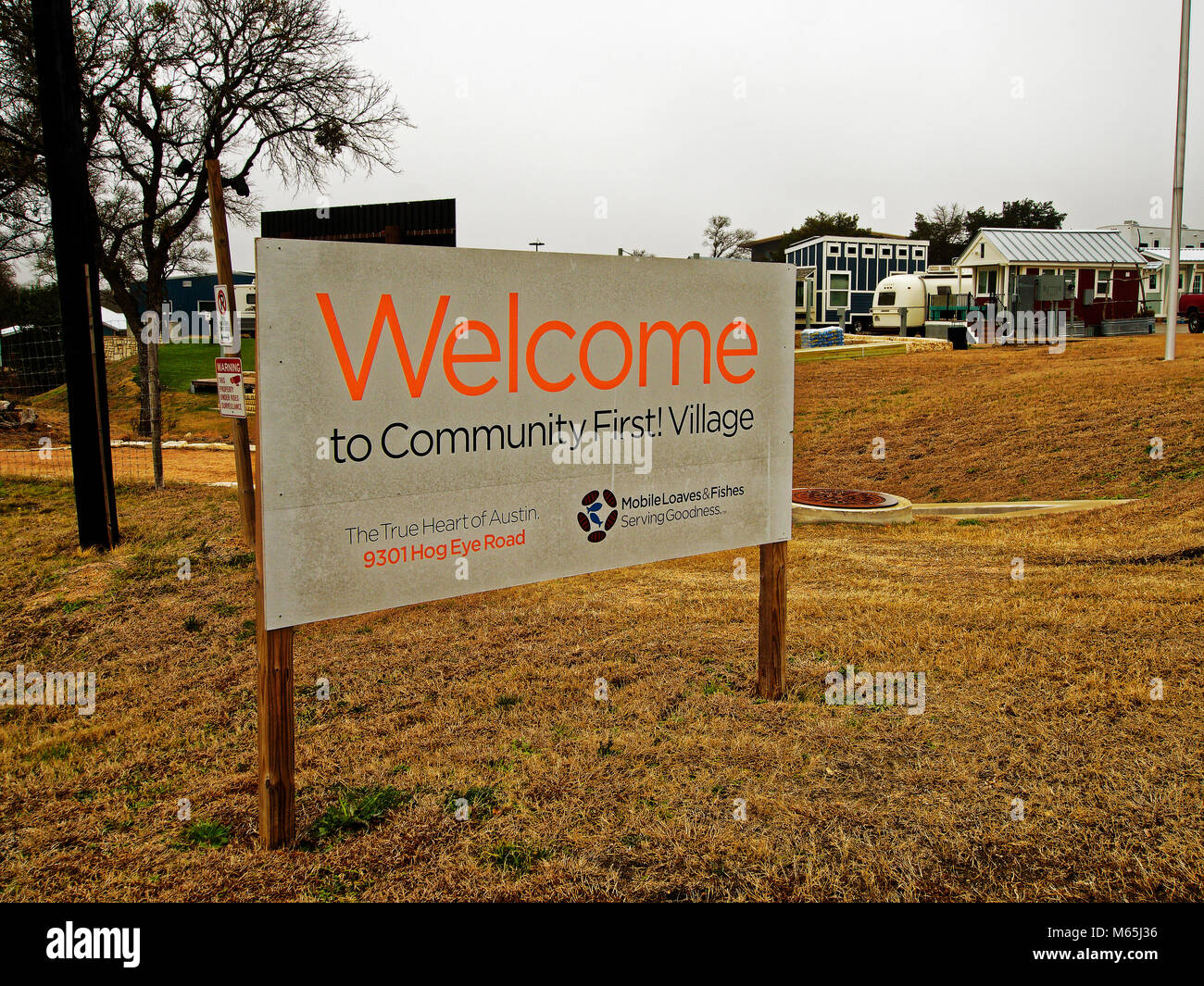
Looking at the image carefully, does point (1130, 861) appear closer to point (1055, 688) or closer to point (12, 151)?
point (1055, 688)

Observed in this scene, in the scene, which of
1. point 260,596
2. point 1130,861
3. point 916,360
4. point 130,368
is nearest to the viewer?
point 1130,861

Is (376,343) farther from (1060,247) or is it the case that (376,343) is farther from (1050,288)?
(1060,247)

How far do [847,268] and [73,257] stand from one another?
45.4 metres

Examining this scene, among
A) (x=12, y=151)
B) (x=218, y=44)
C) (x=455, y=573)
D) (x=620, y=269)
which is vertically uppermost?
(x=218, y=44)

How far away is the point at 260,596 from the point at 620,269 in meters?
2.22

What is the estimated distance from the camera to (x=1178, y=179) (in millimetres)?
18109

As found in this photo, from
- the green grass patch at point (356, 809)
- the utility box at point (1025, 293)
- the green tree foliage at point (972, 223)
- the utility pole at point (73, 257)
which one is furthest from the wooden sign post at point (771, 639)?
the green tree foliage at point (972, 223)

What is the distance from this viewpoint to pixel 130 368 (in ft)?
105

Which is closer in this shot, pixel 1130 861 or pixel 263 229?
pixel 1130 861

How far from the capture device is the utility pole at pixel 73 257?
8.81 meters

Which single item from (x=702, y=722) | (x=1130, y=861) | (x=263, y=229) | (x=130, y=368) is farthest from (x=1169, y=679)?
(x=130, y=368)

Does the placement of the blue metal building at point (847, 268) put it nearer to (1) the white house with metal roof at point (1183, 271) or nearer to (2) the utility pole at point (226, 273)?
(1) the white house with metal roof at point (1183, 271)

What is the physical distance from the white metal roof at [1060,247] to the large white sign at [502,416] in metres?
37.3

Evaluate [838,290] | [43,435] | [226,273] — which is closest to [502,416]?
[226,273]
